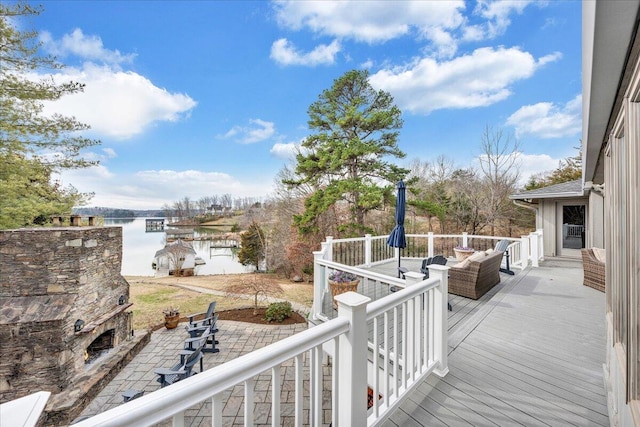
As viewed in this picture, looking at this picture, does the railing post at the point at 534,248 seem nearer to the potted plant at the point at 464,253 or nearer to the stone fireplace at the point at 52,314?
the potted plant at the point at 464,253

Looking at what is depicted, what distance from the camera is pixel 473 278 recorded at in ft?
15.7

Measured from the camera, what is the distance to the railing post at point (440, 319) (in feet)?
8.69

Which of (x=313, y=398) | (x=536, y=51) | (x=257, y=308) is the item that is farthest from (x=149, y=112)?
(x=536, y=51)

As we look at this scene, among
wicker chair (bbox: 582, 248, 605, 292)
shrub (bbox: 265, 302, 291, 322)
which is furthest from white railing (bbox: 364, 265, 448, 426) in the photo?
shrub (bbox: 265, 302, 291, 322)

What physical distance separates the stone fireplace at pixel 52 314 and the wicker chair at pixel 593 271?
11.3m

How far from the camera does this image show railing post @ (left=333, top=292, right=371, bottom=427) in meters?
1.66

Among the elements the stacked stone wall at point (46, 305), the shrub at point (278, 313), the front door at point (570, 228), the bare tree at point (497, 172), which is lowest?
the shrub at point (278, 313)

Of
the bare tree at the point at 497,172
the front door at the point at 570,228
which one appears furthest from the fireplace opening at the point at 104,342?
the bare tree at the point at 497,172

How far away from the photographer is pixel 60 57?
6832 mm

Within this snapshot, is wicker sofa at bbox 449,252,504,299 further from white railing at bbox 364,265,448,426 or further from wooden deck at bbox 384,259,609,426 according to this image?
white railing at bbox 364,265,448,426

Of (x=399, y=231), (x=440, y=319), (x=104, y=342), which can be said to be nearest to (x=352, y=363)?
(x=440, y=319)

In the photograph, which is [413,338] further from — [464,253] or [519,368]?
[464,253]

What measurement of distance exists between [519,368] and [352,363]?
2.40m

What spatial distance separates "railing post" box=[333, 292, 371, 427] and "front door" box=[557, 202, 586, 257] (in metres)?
11.8
